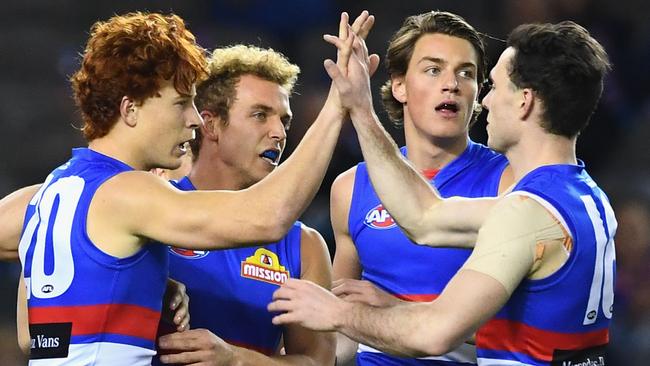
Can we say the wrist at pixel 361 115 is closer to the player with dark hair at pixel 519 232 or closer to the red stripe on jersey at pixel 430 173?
the player with dark hair at pixel 519 232

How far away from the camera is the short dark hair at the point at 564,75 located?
398 centimetres

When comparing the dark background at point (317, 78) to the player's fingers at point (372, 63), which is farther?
the dark background at point (317, 78)

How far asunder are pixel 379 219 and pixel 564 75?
1444 mm

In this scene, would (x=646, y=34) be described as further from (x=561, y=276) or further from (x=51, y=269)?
(x=51, y=269)

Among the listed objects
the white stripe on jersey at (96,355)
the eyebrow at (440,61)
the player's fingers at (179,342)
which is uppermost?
the eyebrow at (440,61)

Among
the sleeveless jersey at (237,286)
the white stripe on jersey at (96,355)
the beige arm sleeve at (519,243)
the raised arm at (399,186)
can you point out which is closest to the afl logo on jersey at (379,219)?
the sleeveless jersey at (237,286)

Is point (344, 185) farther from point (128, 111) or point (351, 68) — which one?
point (128, 111)

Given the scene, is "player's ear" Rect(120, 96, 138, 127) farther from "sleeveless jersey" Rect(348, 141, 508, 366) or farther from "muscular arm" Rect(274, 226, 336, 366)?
"sleeveless jersey" Rect(348, 141, 508, 366)

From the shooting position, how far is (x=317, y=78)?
10.5 metres

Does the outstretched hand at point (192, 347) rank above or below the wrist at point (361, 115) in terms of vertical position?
below

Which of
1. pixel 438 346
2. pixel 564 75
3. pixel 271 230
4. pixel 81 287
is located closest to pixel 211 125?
pixel 271 230

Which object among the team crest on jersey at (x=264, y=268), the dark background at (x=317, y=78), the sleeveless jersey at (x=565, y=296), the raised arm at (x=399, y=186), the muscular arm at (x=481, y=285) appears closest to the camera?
the muscular arm at (x=481, y=285)

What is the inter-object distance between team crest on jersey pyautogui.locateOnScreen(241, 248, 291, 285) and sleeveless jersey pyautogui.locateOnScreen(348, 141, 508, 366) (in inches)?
19.6

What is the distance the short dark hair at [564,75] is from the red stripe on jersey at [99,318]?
1650 millimetres
